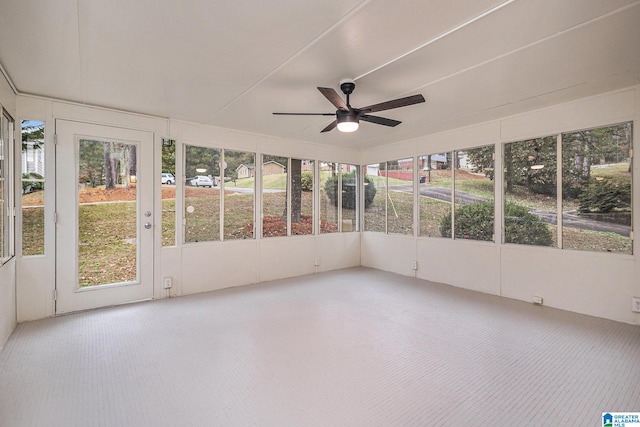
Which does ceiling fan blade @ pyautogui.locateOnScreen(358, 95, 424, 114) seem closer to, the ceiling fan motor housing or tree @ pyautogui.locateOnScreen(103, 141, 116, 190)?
the ceiling fan motor housing

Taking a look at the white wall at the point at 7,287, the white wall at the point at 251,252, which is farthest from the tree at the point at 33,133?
the white wall at the point at 251,252

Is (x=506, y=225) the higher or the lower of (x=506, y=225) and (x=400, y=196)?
the lower

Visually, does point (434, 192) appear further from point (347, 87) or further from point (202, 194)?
point (202, 194)

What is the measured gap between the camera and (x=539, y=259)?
3834 mm

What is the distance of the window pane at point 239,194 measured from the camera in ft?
15.4

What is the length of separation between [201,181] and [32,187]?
184 cm

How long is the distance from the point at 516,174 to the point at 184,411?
4.63 m

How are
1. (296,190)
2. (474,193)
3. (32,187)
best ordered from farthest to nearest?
(296,190) → (474,193) → (32,187)

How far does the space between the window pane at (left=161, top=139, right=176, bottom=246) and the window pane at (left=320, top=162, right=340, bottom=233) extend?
8.76ft

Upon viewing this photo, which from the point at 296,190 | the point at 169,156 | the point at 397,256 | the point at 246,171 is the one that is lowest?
the point at 397,256

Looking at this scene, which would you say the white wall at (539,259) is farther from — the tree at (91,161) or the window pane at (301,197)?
the tree at (91,161)

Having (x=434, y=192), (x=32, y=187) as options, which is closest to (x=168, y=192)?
(x=32, y=187)

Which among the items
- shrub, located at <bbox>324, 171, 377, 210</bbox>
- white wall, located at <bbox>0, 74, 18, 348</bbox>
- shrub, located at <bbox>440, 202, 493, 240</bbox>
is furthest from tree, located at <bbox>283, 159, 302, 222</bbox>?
white wall, located at <bbox>0, 74, 18, 348</bbox>

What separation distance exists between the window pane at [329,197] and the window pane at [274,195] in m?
0.83
